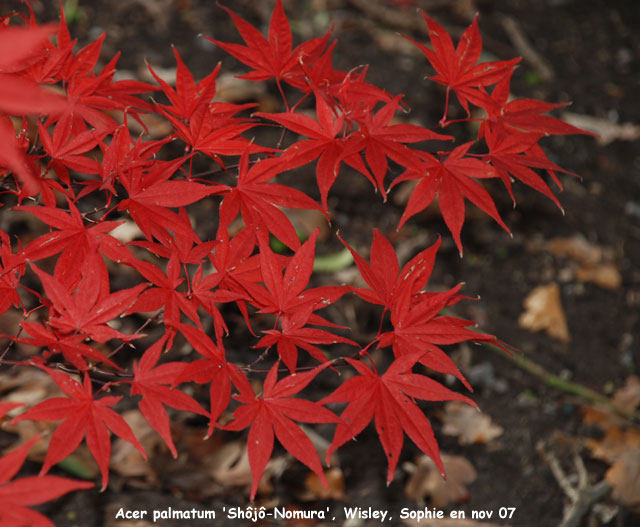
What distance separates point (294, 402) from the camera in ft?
2.65

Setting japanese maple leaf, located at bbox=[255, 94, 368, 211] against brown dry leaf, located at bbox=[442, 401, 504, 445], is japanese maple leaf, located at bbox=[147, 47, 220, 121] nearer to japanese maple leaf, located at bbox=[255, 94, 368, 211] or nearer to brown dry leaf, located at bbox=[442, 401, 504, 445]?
japanese maple leaf, located at bbox=[255, 94, 368, 211]

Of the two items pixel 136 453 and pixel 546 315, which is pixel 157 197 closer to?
pixel 136 453

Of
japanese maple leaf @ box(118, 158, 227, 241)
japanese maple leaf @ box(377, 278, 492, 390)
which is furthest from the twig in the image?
japanese maple leaf @ box(118, 158, 227, 241)

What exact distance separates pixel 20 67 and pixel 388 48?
2.09 m

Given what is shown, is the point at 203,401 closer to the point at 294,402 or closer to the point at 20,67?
the point at 294,402

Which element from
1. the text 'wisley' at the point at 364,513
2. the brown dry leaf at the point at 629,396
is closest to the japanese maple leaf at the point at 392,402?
the text 'wisley' at the point at 364,513

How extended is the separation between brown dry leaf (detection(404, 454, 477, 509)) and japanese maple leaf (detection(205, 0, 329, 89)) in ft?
3.52

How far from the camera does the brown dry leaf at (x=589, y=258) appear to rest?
2.13 m

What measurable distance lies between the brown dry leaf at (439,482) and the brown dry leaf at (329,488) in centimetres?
18

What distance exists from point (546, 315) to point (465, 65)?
123 cm

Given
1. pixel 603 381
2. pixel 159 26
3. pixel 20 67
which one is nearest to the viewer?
pixel 20 67

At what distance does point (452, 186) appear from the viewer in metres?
0.93

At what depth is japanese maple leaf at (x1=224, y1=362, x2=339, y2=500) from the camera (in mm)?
779

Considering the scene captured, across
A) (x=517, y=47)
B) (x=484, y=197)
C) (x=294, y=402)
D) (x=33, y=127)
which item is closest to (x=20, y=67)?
(x=294, y=402)
